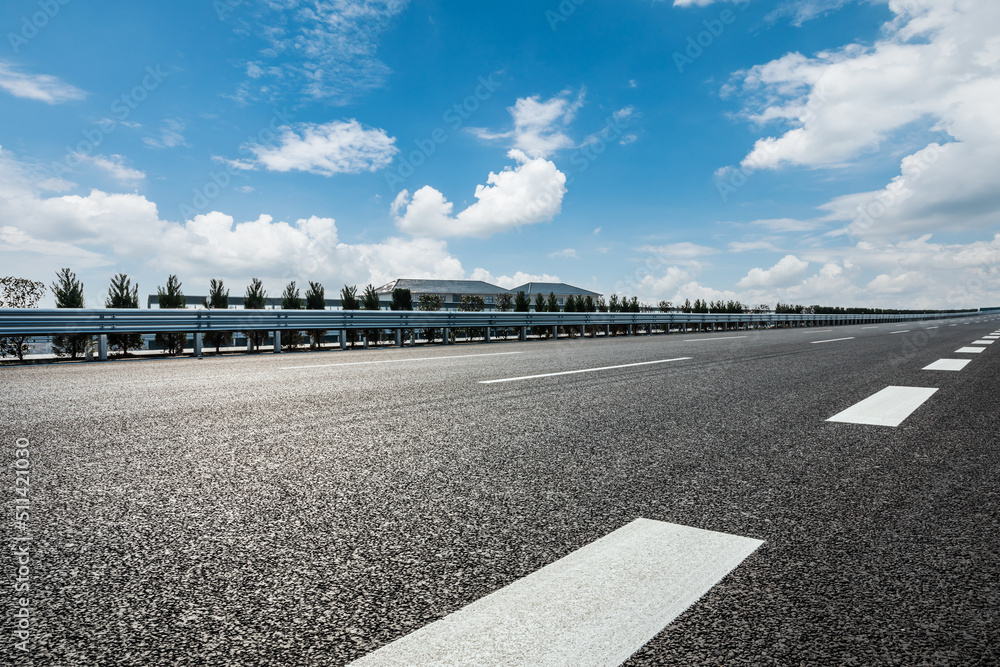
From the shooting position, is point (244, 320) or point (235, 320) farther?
point (244, 320)

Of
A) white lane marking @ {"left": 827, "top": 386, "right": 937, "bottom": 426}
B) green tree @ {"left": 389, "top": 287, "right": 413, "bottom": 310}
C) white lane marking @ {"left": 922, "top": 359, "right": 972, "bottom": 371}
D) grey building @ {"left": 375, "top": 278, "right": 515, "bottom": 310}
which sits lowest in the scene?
white lane marking @ {"left": 827, "top": 386, "right": 937, "bottom": 426}

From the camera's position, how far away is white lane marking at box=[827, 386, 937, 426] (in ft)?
14.6

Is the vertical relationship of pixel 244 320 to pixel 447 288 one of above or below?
below

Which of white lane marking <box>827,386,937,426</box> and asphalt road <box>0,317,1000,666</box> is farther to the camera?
white lane marking <box>827,386,937,426</box>

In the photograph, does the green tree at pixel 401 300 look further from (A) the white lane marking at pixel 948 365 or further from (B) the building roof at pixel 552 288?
(B) the building roof at pixel 552 288

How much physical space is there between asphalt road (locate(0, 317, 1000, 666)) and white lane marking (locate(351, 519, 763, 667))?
5cm

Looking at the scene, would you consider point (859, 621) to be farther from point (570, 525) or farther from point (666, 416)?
point (666, 416)

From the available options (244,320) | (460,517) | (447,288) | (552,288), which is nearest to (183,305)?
(244,320)

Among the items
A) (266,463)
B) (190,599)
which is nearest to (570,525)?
(190,599)

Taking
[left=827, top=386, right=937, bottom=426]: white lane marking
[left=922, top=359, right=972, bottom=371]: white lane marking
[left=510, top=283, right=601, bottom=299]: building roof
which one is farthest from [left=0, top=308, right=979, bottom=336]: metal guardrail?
[left=510, top=283, right=601, bottom=299]: building roof

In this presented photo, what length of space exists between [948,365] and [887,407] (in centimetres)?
489

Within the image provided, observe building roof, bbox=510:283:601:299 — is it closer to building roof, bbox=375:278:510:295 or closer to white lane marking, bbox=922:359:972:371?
building roof, bbox=375:278:510:295

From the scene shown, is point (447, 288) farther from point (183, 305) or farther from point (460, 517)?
point (460, 517)

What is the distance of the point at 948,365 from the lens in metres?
8.63
